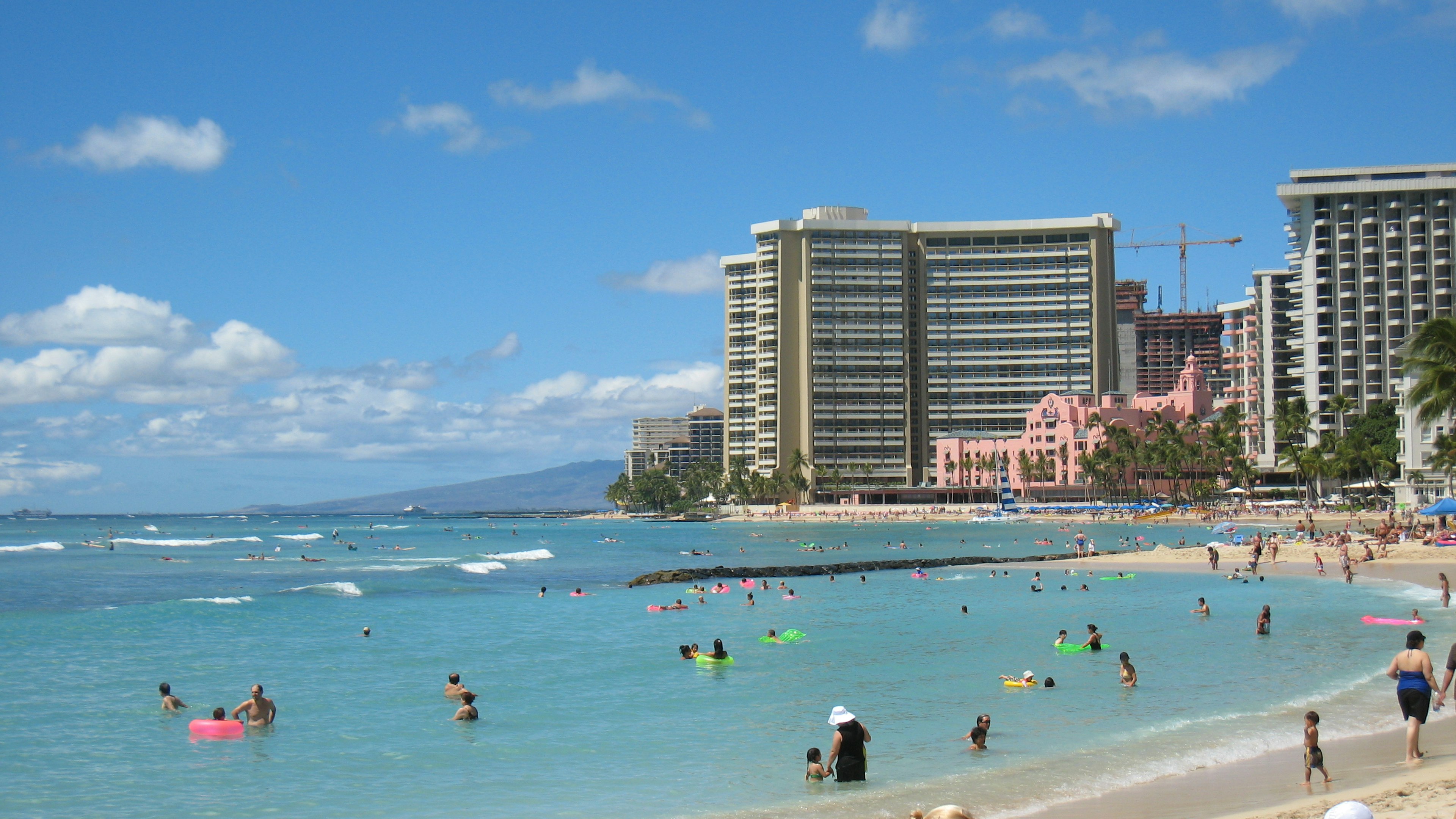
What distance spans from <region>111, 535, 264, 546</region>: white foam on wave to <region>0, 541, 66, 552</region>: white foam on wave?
17.5 feet

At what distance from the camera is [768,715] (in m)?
24.6

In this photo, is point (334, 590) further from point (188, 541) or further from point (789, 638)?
point (188, 541)

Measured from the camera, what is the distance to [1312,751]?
1712cm

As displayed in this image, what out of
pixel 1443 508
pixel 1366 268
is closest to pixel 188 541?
pixel 1443 508

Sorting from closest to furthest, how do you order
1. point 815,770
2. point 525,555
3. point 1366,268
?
1. point 815,770
2. point 525,555
3. point 1366,268

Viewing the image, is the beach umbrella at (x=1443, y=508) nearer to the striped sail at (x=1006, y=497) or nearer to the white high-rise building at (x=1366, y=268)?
the white high-rise building at (x=1366, y=268)

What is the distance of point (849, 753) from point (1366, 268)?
148 m

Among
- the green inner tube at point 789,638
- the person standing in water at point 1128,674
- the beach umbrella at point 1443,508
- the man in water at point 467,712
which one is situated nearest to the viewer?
the man in water at point 467,712

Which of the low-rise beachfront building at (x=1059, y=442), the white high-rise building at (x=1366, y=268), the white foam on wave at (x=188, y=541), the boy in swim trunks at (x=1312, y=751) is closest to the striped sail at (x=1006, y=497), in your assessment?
the low-rise beachfront building at (x=1059, y=442)

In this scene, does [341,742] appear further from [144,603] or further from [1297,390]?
[1297,390]

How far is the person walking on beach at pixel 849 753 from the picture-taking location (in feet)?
59.9

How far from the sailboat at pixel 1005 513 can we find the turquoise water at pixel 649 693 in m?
92.1

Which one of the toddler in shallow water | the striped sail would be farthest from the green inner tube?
the striped sail

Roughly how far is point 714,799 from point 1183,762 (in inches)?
317
